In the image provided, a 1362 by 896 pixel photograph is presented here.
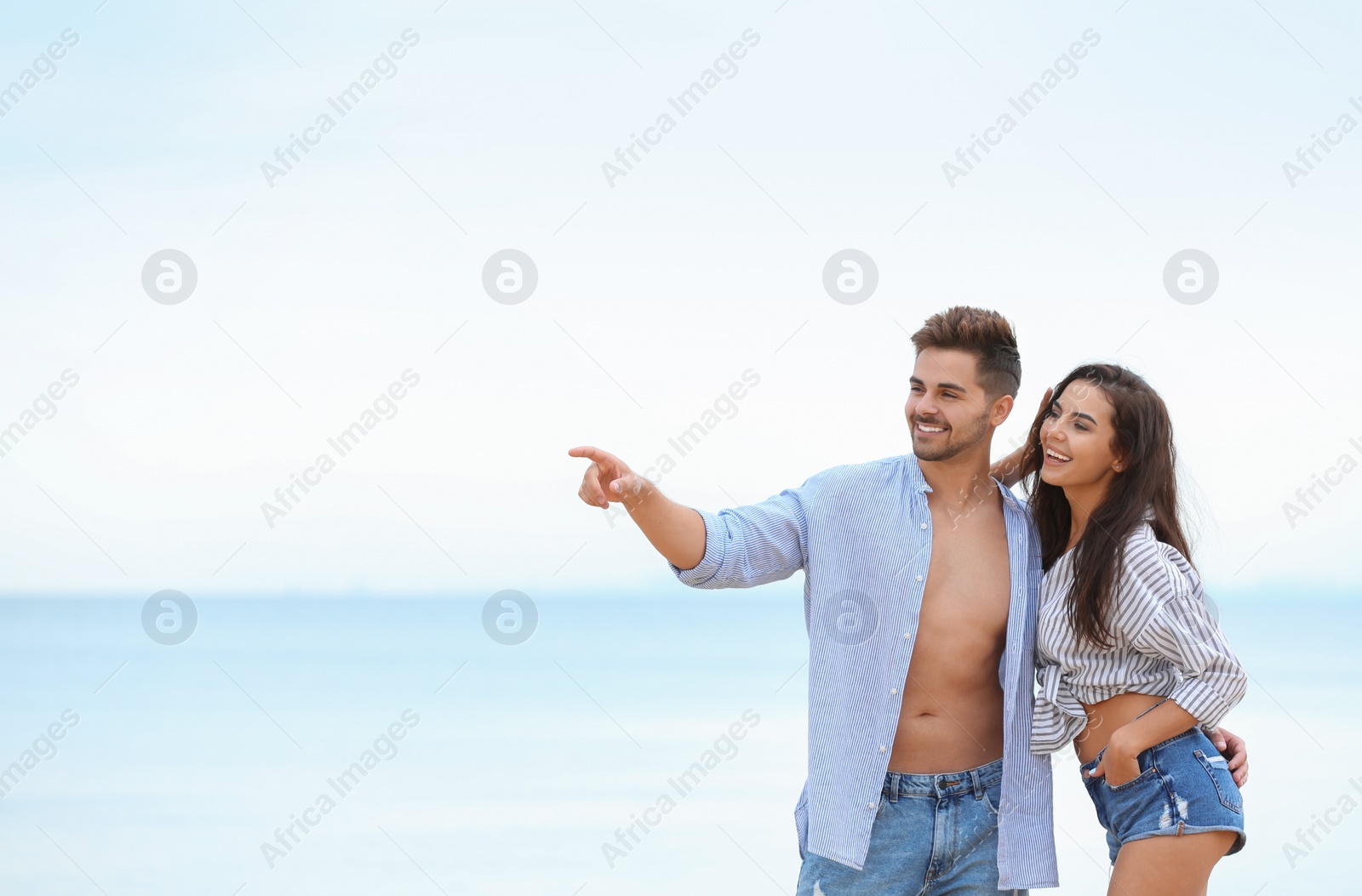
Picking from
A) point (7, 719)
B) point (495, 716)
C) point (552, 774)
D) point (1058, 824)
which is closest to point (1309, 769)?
point (1058, 824)

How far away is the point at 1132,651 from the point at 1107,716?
0.40 ft

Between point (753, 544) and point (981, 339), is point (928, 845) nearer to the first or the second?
point (753, 544)

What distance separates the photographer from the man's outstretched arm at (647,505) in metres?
2.12

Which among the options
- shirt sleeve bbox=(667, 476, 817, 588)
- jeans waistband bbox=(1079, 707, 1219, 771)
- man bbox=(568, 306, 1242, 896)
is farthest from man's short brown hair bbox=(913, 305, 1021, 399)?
jeans waistband bbox=(1079, 707, 1219, 771)

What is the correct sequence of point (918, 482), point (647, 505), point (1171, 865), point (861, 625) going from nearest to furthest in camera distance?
point (1171, 865) < point (647, 505) < point (861, 625) < point (918, 482)

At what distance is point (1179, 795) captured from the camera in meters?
2.09

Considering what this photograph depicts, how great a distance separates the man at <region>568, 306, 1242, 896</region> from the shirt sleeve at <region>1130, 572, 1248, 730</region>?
21 centimetres

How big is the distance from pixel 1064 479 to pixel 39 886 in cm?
364

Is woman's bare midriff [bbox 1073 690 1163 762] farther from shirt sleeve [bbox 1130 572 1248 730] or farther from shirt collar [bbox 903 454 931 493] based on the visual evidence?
shirt collar [bbox 903 454 931 493]

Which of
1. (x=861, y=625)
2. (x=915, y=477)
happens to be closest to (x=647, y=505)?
(x=861, y=625)

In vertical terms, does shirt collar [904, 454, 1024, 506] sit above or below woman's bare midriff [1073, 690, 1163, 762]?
above

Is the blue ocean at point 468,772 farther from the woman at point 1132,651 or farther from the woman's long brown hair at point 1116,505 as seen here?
the woman's long brown hair at point 1116,505

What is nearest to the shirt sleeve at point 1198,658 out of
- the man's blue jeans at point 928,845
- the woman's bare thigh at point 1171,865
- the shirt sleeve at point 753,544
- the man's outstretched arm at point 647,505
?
Result: the woman's bare thigh at point 1171,865

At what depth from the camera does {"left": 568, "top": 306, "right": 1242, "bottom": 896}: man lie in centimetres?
219
